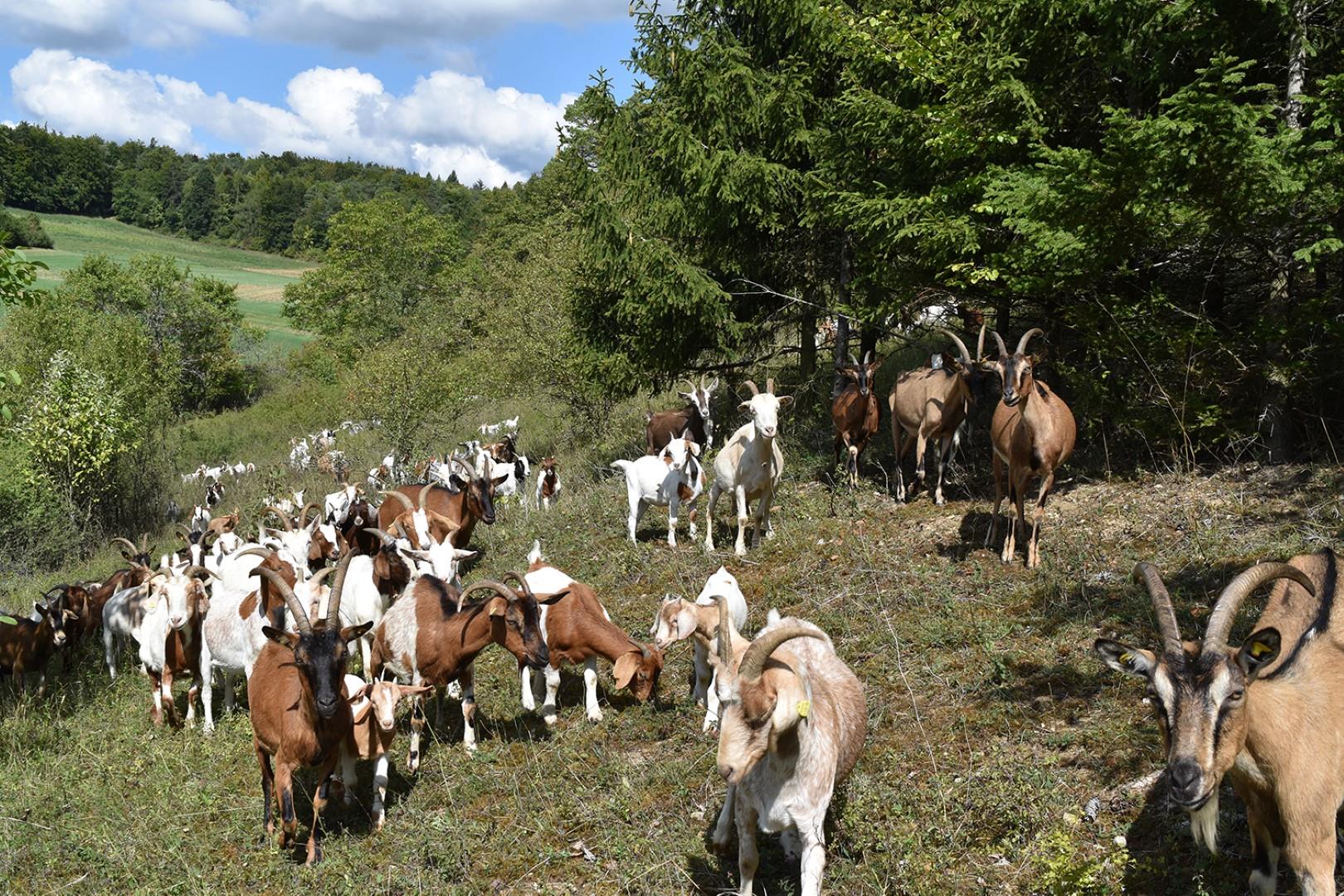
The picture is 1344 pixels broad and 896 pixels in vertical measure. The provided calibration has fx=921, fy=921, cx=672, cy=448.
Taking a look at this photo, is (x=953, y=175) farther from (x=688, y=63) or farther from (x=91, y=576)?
(x=91, y=576)

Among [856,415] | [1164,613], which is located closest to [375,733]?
[1164,613]

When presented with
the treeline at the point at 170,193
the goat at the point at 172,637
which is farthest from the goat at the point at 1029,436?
the treeline at the point at 170,193

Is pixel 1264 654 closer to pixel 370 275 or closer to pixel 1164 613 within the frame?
pixel 1164 613

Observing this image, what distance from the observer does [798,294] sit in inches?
688

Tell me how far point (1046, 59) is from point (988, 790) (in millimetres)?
9959

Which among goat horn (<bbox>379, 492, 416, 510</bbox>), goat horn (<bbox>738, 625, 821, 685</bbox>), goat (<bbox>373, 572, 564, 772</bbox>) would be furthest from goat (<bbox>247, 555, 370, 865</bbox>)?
goat horn (<bbox>379, 492, 416, 510</bbox>)

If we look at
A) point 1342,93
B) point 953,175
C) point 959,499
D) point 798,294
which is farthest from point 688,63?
point 1342,93

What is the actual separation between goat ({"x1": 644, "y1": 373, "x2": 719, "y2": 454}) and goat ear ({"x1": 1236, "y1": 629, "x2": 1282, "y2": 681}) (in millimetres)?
14007

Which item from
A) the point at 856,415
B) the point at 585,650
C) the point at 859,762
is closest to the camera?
the point at 859,762

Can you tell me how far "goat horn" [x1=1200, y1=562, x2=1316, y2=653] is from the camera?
4.05m

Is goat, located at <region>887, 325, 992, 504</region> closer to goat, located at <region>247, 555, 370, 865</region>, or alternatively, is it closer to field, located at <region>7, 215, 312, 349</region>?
goat, located at <region>247, 555, 370, 865</region>

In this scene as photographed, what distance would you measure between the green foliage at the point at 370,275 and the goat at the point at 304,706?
5090cm

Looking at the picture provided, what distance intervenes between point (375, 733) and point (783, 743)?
377cm

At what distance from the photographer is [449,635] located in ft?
27.2
